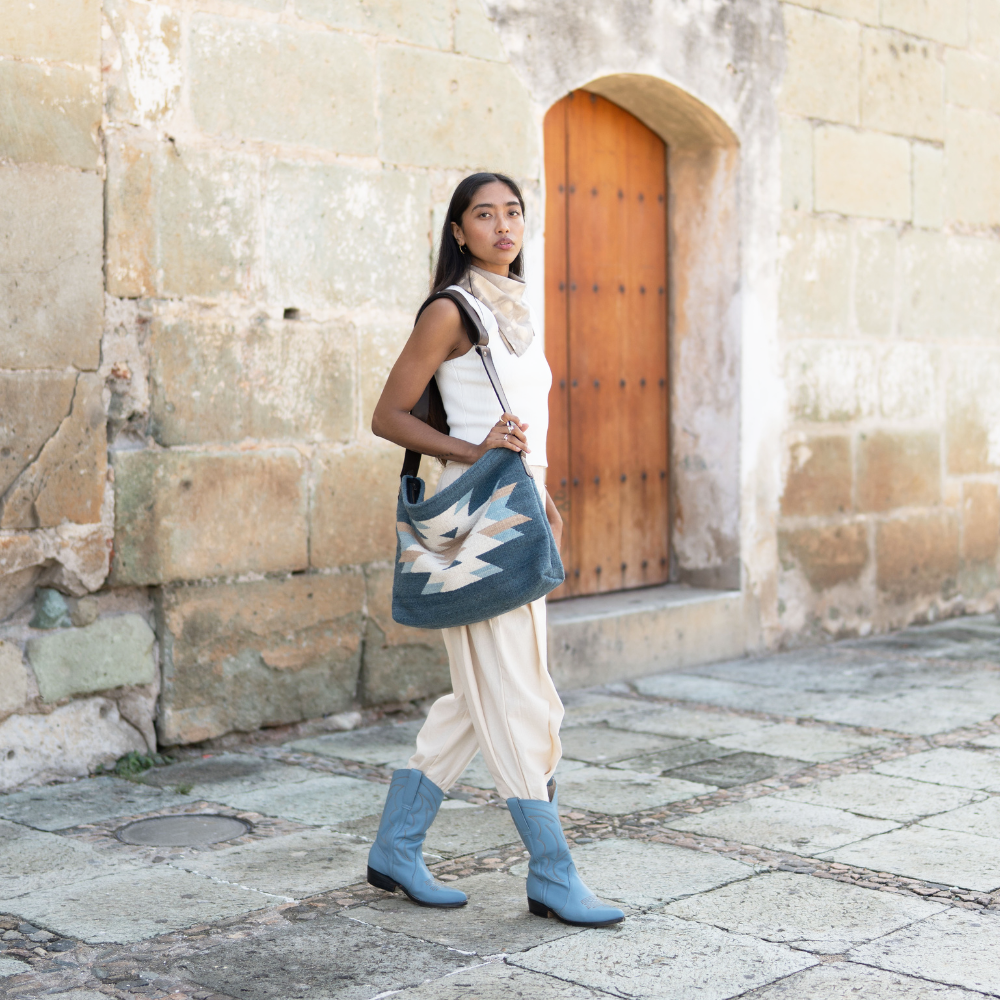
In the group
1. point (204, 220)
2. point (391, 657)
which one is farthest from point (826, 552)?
point (204, 220)

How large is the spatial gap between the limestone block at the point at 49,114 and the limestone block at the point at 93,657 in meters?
1.39

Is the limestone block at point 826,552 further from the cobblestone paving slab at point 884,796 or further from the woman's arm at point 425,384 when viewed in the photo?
the woman's arm at point 425,384

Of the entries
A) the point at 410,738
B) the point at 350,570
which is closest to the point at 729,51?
the point at 350,570

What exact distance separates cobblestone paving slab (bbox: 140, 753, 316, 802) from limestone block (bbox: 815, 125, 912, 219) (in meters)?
3.73

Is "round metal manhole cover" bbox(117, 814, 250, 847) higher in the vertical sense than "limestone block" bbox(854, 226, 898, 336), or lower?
lower

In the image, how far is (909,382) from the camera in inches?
273

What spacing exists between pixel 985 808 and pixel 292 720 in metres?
2.23

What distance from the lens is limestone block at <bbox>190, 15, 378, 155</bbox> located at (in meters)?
4.39

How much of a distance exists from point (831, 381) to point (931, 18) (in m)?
1.98

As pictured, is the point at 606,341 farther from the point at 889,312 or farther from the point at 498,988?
the point at 498,988

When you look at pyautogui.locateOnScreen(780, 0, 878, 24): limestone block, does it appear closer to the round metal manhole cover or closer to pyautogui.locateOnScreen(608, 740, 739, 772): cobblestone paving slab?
pyautogui.locateOnScreen(608, 740, 739, 772): cobblestone paving slab

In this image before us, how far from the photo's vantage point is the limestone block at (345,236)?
461 cm

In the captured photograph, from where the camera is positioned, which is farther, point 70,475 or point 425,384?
point 70,475

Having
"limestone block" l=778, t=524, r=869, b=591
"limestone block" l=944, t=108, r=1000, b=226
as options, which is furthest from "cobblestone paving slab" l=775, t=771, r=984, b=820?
"limestone block" l=944, t=108, r=1000, b=226
